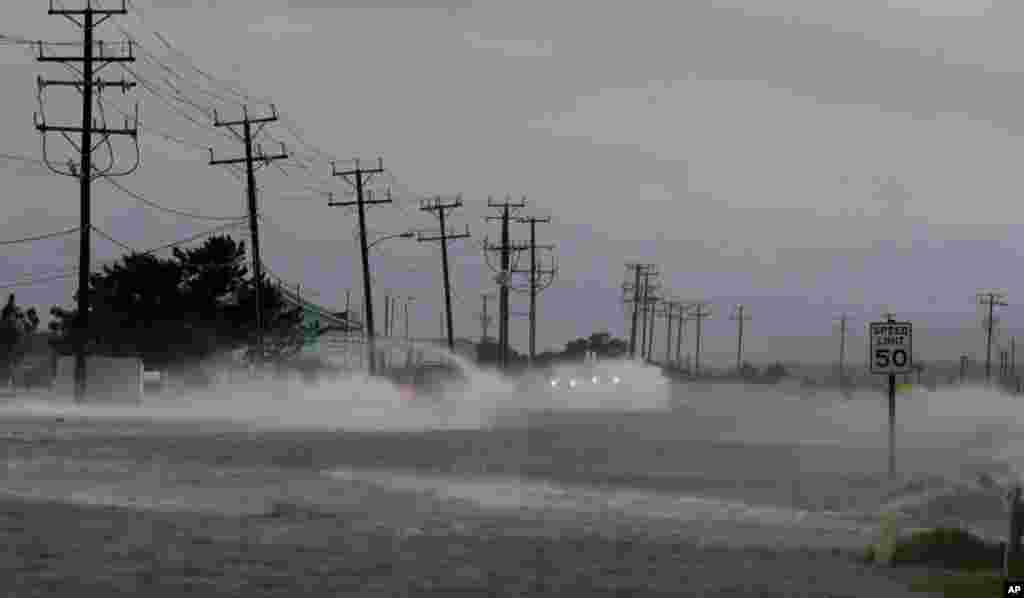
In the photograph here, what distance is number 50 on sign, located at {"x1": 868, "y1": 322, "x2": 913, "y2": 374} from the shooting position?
101 feet

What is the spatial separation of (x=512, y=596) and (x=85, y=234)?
4191 cm

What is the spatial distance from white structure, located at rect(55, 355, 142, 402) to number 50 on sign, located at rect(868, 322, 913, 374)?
39.1 m

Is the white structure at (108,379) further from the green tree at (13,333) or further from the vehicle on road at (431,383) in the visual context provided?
the green tree at (13,333)

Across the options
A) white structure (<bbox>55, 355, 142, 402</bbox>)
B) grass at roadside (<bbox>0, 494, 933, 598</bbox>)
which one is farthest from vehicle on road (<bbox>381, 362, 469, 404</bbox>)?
grass at roadside (<bbox>0, 494, 933, 598</bbox>)

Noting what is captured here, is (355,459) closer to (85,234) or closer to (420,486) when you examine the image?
(420,486)

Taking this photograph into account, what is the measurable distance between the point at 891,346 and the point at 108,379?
40.1m

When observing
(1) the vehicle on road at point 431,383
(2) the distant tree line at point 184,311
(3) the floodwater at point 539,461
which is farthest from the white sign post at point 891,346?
(2) the distant tree line at point 184,311

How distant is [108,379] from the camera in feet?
212

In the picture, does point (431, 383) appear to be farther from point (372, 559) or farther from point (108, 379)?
point (372, 559)

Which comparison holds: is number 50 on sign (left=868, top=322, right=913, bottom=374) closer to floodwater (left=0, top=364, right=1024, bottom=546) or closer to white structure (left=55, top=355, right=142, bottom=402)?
floodwater (left=0, top=364, right=1024, bottom=546)

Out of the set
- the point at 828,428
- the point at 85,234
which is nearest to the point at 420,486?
the point at 85,234

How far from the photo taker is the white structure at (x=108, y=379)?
64.1 m

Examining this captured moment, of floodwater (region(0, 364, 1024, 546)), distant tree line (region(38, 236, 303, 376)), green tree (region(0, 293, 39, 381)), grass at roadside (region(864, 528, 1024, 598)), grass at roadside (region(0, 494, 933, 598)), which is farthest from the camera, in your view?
green tree (region(0, 293, 39, 381))

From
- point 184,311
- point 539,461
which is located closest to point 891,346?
point 539,461
